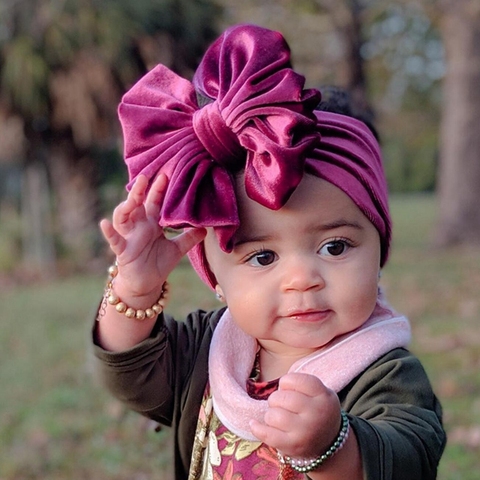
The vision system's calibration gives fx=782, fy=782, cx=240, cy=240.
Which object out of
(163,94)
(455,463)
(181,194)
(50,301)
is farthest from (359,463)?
(50,301)

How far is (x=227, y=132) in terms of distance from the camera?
1.54 m

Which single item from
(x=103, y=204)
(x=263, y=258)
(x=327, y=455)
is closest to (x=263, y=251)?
(x=263, y=258)

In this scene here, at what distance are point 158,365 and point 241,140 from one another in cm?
58

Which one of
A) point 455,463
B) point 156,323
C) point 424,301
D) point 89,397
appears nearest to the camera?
point 156,323

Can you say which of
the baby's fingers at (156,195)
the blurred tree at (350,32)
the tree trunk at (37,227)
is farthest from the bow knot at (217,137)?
the blurred tree at (350,32)

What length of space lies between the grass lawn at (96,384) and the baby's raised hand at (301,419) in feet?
2.46

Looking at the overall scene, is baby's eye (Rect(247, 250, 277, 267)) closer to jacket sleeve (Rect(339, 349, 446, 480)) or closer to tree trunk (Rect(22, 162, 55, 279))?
jacket sleeve (Rect(339, 349, 446, 480))

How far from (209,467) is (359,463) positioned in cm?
47

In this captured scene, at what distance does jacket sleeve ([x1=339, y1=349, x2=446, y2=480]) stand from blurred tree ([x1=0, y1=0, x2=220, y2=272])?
8.36 m

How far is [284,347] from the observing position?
1680 millimetres

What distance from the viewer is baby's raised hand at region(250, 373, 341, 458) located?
4.13 ft

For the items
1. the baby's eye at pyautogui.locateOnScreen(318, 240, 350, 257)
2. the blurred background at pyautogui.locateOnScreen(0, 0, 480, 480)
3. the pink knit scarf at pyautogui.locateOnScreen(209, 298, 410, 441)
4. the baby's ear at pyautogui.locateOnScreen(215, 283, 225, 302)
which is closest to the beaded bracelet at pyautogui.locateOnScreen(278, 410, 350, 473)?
the pink knit scarf at pyautogui.locateOnScreen(209, 298, 410, 441)

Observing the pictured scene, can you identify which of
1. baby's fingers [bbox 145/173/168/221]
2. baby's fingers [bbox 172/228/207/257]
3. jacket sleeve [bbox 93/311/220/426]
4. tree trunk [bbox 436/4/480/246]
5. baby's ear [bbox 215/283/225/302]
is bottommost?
tree trunk [bbox 436/4/480/246]

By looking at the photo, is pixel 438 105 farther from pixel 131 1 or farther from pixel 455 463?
pixel 455 463
